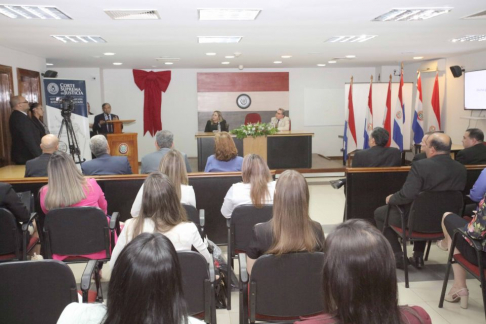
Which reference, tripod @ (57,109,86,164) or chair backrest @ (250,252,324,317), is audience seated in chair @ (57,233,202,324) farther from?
tripod @ (57,109,86,164)

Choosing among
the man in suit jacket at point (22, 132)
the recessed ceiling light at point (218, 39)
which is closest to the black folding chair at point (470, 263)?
the recessed ceiling light at point (218, 39)

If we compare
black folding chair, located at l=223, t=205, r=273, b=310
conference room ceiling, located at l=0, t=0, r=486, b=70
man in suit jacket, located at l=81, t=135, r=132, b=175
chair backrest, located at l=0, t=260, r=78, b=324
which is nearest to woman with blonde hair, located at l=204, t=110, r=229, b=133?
conference room ceiling, located at l=0, t=0, r=486, b=70

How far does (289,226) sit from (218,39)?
494cm

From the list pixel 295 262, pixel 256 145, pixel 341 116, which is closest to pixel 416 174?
pixel 295 262

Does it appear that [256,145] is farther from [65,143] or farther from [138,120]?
[138,120]

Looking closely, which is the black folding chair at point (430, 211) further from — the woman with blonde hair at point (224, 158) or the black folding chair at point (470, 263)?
the woman with blonde hair at point (224, 158)

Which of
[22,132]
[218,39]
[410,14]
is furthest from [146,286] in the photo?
[22,132]

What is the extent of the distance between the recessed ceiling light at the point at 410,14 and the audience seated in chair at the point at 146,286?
13.9 feet

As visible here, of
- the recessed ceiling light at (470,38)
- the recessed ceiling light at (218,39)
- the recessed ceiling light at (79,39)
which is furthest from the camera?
the recessed ceiling light at (470,38)

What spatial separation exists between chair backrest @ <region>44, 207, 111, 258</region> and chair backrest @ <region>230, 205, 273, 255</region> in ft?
3.16

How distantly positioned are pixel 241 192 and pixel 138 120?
9.45 metres

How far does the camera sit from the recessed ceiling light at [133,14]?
15.0 ft

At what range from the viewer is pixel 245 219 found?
3.41 meters

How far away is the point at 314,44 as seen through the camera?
745 cm
